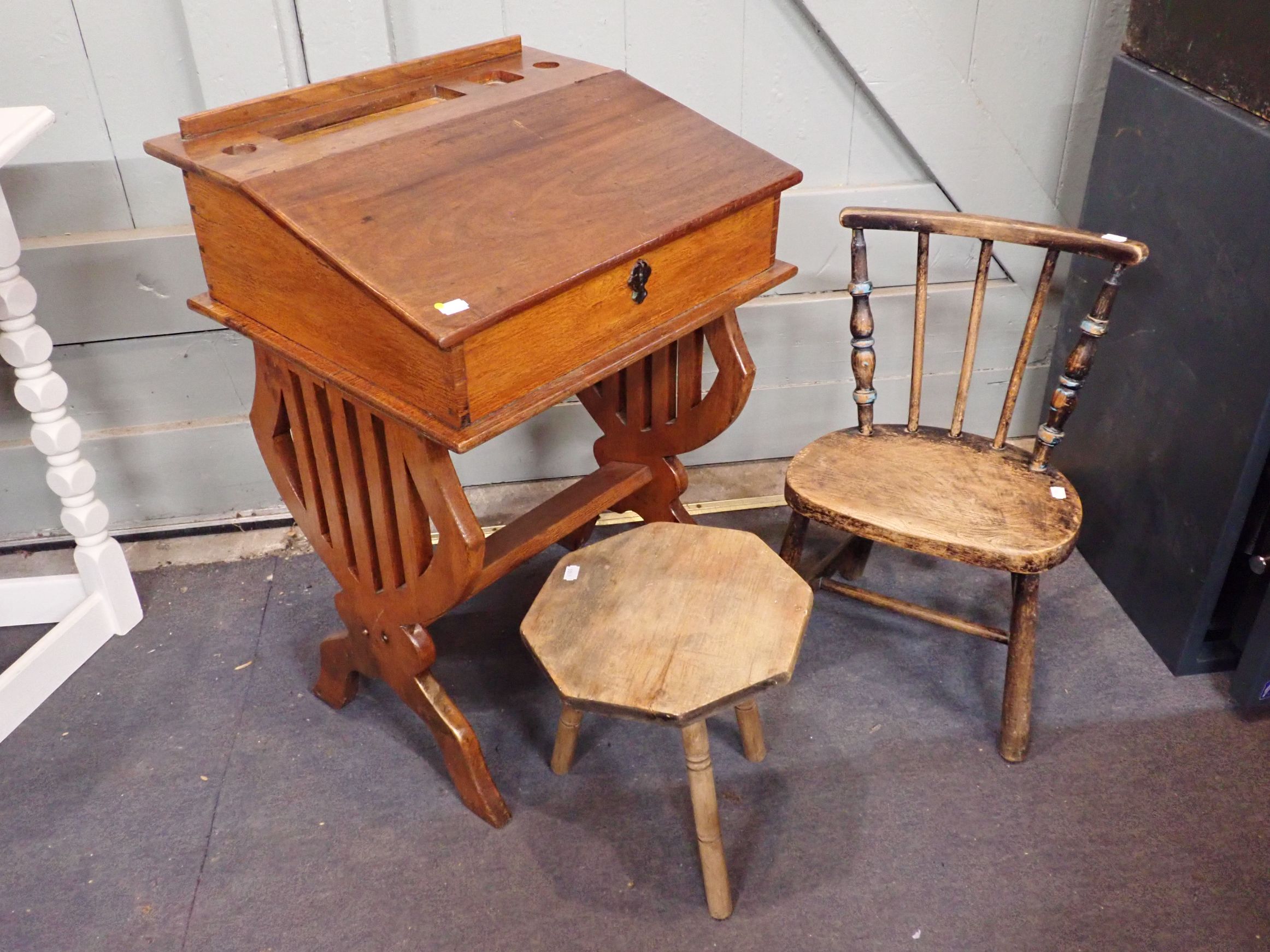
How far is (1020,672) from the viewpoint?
2053 millimetres

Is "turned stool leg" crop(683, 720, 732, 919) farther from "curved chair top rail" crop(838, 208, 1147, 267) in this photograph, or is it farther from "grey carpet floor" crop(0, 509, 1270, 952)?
"curved chair top rail" crop(838, 208, 1147, 267)

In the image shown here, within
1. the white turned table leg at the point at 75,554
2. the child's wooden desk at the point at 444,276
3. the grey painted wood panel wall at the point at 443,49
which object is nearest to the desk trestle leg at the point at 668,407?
the child's wooden desk at the point at 444,276

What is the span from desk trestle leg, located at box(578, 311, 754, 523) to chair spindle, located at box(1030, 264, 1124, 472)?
56 cm

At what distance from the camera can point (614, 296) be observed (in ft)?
Answer: 5.36

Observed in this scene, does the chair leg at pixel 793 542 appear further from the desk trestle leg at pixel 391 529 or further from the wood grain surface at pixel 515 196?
the wood grain surface at pixel 515 196

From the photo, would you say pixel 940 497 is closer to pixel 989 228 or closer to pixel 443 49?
pixel 989 228

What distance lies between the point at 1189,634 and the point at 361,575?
5.34ft

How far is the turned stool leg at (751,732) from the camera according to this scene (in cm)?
205

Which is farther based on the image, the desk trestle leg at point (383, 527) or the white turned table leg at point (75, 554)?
the white turned table leg at point (75, 554)

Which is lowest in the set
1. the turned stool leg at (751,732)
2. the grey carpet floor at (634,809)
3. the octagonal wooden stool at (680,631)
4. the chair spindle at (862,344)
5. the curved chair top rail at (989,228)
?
the grey carpet floor at (634,809)

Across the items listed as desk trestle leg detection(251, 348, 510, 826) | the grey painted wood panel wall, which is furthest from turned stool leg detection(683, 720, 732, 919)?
the grey painted wood panel wall

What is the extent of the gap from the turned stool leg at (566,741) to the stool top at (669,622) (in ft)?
0.94

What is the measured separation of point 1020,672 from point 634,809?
748 mm

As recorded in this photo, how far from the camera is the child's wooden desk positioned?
149 centimetres
